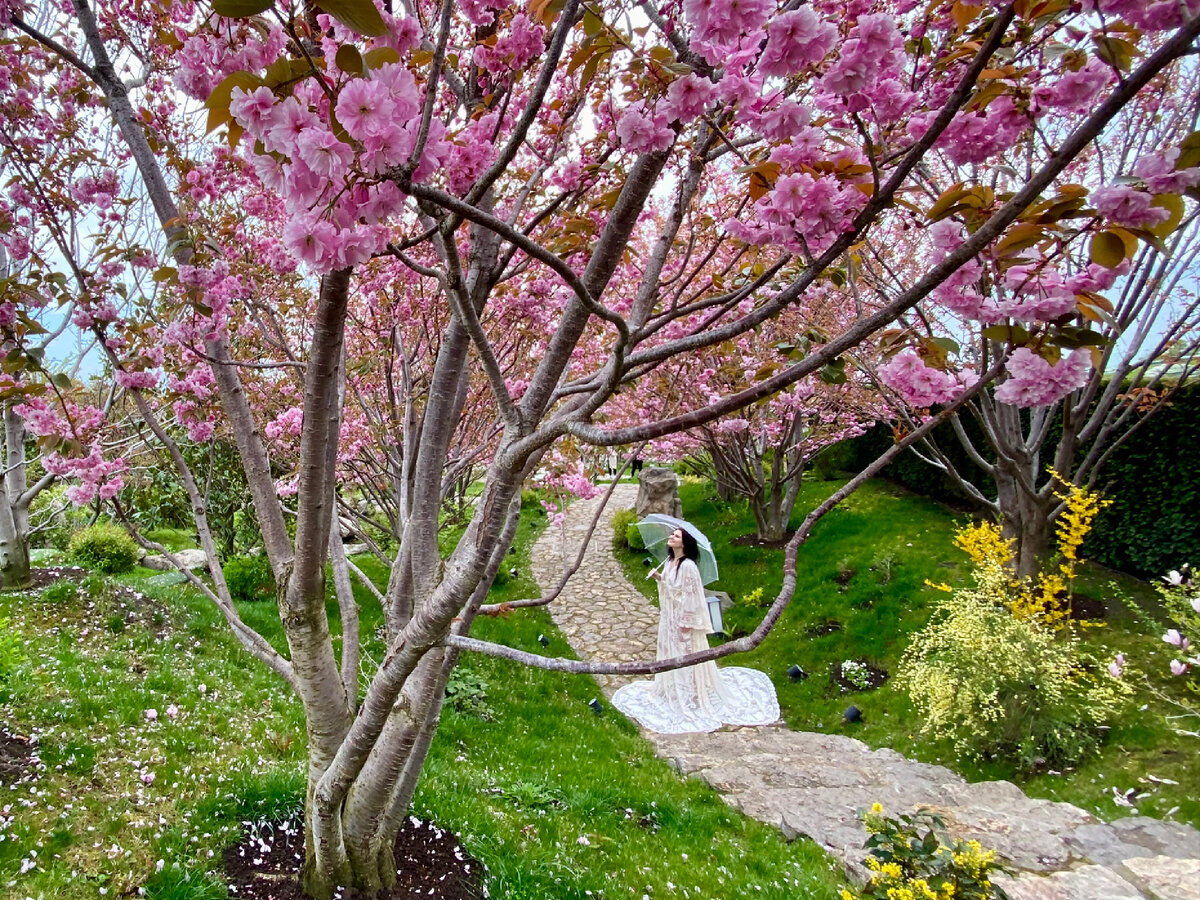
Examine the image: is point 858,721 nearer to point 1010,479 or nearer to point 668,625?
point 668,625

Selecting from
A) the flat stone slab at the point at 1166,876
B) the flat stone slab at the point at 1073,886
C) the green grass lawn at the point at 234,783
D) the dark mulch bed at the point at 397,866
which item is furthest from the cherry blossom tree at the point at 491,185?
the flat stone slab at the point at 1166,876

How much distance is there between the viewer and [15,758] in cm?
319

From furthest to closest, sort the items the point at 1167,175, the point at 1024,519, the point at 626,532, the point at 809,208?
1. the point at 626,532
2. the point at 1024,519
3. the point at 809,208
4. the point at 1167,175

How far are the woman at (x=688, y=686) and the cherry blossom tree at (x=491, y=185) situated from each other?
434 cm

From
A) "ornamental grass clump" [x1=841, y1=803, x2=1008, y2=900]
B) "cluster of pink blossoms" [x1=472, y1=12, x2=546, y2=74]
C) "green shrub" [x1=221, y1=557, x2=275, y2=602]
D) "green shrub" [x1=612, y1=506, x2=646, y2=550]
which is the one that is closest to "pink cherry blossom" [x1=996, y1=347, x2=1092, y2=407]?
"cluster of pink blossoms" [x1=472, y1=12, x2=546, y2=74]

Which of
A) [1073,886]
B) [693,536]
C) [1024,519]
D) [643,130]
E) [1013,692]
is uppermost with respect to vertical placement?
[643,130]

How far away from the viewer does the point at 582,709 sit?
6281mm

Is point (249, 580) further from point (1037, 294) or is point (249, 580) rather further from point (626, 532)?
point (1037, 294)

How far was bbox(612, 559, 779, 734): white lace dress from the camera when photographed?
651 cm

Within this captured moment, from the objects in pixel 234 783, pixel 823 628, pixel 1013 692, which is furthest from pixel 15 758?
pixel 823 628

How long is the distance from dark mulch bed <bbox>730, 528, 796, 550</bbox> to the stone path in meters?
3.99

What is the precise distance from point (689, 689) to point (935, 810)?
3254 mm

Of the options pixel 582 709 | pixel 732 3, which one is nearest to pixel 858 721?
pixel 582 709

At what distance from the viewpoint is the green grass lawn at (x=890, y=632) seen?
441 cm
